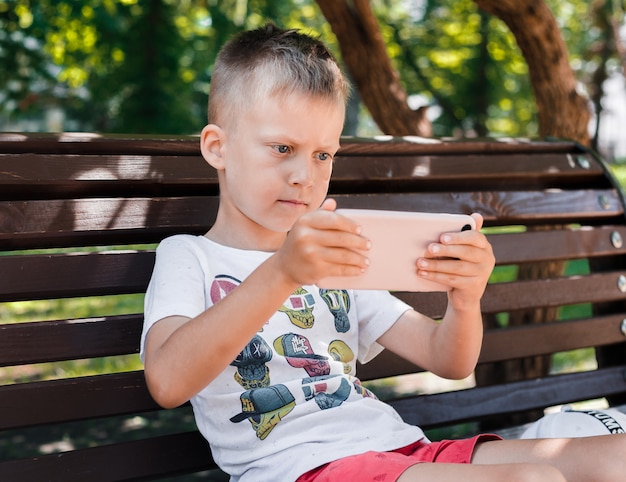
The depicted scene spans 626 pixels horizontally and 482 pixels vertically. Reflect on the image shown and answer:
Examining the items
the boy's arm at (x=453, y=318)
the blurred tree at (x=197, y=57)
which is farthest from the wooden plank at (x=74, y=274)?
the blurred tree at (x=197, y=57)

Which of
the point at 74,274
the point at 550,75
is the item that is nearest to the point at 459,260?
the point at 74,274

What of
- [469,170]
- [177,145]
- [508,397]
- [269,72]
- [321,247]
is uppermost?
[269,72]

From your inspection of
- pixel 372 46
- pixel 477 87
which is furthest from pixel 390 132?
pixel 477 87

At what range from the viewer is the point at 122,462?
2.17 metres

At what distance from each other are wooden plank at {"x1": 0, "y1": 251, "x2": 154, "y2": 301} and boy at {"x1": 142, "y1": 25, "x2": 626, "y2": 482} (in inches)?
11.6

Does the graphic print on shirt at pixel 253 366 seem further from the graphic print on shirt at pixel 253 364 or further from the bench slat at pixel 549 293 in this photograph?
the bench slat at pixel 549 293

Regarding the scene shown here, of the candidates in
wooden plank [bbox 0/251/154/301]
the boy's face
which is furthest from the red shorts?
wooden plank [bbox 0/251/154/301]

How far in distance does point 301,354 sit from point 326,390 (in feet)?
0.34

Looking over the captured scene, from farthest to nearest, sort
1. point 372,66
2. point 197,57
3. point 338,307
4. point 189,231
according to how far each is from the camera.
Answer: point 197,57
point 372,66
point 189,231
point 338,307

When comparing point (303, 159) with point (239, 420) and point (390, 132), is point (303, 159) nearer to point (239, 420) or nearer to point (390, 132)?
point (239, 420)

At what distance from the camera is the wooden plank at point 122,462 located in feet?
6.76

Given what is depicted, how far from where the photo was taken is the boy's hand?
167 centimetres

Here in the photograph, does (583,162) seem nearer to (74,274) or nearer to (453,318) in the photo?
(453,318)

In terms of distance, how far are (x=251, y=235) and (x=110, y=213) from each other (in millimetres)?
466
